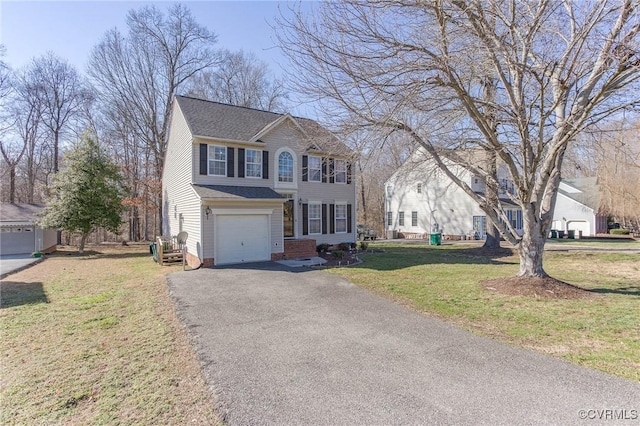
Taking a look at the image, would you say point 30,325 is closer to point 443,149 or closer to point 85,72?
point 443,149

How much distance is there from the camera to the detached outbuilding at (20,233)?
18.2 metres

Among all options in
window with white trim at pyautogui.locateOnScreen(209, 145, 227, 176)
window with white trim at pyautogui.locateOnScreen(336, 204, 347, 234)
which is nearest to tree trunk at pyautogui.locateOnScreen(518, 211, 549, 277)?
window with white trim at pyautogui.locateOnScreen(336, 204, 347, 234)

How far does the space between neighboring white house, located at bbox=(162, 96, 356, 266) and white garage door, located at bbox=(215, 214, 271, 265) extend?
40mm

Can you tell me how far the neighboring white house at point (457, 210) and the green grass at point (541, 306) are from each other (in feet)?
46.5

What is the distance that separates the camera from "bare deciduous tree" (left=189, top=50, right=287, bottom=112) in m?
28.3

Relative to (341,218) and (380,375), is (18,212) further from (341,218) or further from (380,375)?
(380,375)

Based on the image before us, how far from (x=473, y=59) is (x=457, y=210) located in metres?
23.0

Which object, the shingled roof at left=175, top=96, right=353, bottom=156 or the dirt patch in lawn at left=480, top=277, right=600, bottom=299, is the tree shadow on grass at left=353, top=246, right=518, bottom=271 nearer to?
the dirt patch in lawn at left=480, top=277, right=600, bottom=299

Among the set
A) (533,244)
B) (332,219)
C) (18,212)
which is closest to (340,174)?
(332,219)

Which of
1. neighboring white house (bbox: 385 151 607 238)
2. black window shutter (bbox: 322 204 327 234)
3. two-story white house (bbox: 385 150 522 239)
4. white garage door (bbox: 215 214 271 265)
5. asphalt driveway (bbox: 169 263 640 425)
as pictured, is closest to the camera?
asphalt driveway (bbox: 169 263 640 425)

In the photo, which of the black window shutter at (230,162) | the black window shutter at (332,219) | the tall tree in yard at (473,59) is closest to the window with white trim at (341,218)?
the black window shutter at (332,219)

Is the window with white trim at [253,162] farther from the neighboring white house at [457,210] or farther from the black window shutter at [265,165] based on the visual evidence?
the neighboring white house at [457,210]

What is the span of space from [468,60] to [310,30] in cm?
357

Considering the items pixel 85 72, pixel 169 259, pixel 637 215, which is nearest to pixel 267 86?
pixel 85 72
